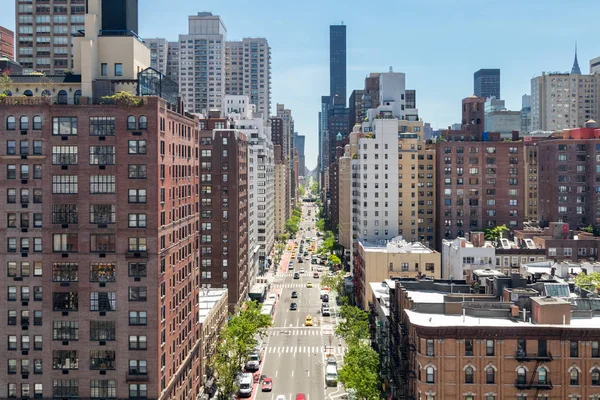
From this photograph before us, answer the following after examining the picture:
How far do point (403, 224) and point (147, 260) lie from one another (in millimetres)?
103153

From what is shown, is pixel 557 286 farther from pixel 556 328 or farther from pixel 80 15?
pixel 80 15

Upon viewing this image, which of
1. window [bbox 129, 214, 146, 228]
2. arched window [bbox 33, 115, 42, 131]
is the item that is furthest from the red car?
arched window [bbox 33, 115, 42, 131]

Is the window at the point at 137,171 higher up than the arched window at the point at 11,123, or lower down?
lower down

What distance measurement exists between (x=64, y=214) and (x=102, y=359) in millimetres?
16396

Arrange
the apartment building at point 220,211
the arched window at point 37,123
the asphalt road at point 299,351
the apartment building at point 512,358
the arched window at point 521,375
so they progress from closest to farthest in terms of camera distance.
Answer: the apartment building at point 512,358 → the arched window at point 521,375 → the arched window at point 37,123 → the asphalt road at point 299,351 → the apartment building at point 220,211

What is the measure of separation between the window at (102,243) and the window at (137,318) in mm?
7247

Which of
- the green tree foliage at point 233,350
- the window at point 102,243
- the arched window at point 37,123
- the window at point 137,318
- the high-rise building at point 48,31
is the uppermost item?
the high-rise building at point 48,31

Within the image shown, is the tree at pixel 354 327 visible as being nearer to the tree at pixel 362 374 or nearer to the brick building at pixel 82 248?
the tree at pixel 362 374

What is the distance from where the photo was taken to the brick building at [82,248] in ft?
228

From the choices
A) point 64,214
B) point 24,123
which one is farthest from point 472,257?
point 24,123

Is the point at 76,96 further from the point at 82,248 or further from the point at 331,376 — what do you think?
the point at 331,376

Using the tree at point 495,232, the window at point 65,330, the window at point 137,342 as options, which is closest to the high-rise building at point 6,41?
the window at point 65,330

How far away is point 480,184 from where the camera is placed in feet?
535

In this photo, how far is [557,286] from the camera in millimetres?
75938
